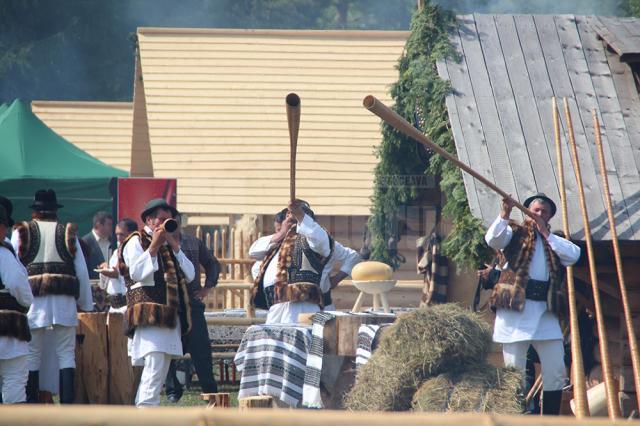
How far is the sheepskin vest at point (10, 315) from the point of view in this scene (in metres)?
7.98

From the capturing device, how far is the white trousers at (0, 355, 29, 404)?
812cm

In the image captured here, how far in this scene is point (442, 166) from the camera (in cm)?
1027

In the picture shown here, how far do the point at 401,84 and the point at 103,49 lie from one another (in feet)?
77.2

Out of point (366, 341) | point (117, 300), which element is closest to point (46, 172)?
point (117, 300)

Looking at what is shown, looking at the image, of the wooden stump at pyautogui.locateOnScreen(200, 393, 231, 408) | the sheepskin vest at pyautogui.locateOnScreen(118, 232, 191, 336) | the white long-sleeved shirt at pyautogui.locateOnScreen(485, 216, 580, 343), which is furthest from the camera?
the white long-sleeved shirt at pyautogui.locateOnScreen(485, 216, 580, 343)

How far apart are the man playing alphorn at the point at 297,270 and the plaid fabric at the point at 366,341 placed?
934mm

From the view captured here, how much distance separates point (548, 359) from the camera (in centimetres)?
845

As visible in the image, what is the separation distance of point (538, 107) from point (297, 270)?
2734 millimetres

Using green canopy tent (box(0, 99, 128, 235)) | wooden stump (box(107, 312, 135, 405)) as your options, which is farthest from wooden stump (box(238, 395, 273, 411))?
green canopy tent (box(0, 99, 128, 235))

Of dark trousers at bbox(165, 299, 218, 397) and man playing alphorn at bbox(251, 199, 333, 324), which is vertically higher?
man playing alphorn at bbox(251, 199, 333, 324)

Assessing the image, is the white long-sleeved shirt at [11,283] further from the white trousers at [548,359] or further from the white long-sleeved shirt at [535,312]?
the white trousers at [548,359]

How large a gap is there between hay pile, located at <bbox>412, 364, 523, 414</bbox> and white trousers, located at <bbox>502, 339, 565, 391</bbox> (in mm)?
663

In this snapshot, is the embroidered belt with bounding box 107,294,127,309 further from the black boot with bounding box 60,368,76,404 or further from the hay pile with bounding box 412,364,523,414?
the hay pile with bounding box 412,364,523,414

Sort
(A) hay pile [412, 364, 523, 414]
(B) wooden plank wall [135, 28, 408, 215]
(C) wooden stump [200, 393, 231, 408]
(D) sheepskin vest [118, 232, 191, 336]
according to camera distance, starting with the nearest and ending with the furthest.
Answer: (C) wooden stump [200, 393, 231, 408] < (A) hay pile [412, 364, 523, 414] < (D) sheepskin vest [118, 232, 191, 336] < (B) wooden plank wall [135, 28, 408, 215]
